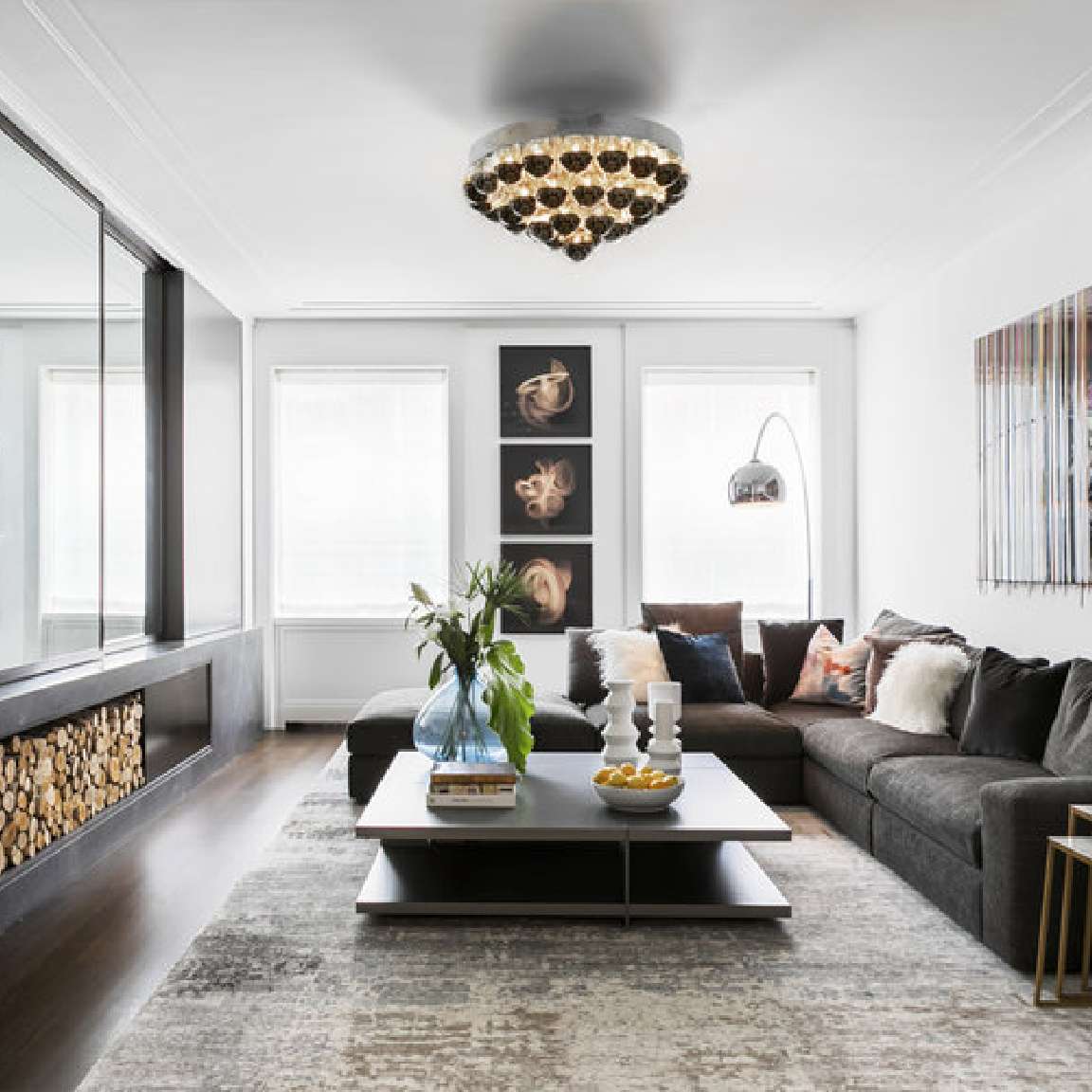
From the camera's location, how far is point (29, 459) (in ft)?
12.6

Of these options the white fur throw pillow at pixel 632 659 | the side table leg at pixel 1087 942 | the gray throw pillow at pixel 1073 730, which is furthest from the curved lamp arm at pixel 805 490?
the side table leg at pixel 1087 942

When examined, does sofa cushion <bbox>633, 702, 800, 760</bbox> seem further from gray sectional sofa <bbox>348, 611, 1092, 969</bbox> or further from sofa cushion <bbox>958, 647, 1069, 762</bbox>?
sofa cushion <bbox>958, 647, 1069, 762</bbox>

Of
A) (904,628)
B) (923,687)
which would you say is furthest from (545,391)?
(923,687)

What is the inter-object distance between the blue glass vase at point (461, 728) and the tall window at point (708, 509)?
3.47 meters

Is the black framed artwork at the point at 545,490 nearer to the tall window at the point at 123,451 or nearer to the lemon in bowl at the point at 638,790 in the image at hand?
the tall window at the point at 123,451

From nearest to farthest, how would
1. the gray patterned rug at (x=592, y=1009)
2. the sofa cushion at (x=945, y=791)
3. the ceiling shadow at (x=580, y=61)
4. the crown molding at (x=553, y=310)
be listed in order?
the gray patterned rug at (x=592, y=1009) → the ceiling shadow at (x=580, y=61) → the sofa cushion at (x=945, y=791) → the crown molding at (x=553, y=310)

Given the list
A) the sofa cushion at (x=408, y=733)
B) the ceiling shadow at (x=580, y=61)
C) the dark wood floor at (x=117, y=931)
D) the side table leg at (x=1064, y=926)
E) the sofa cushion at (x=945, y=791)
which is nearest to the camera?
the dark wood floor at (x=117, y=931)

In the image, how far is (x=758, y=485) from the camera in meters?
5.96

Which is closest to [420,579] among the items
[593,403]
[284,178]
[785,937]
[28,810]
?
[593,403]

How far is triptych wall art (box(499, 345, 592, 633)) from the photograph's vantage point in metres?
7.07

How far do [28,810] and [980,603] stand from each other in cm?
430

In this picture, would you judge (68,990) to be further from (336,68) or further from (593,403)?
(593,403)

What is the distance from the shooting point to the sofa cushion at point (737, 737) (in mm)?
4863

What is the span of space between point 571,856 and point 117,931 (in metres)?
1.51
